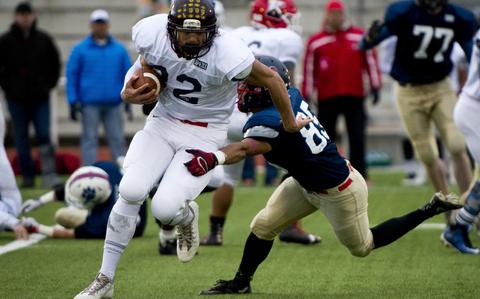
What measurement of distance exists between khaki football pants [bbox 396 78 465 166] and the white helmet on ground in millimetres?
2394

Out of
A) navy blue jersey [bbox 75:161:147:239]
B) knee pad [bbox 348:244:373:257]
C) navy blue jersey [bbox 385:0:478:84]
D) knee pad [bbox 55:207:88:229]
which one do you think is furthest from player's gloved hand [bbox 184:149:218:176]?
Answer: navy blue jersey [bbox 385:0:478:84]

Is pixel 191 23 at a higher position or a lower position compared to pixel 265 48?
higher

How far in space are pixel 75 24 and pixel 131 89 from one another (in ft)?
46.9

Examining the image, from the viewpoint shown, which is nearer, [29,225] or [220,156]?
[220,156]

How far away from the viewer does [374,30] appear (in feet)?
30.2

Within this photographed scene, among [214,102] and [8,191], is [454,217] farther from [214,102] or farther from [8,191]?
[8,191]

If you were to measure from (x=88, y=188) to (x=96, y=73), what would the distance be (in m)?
4.30

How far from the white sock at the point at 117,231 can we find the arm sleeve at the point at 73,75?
674 cm

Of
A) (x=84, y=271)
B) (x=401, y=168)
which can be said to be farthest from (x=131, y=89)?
(x=401, y=168)

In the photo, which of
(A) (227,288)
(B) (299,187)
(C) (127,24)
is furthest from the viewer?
(C) (127,24)

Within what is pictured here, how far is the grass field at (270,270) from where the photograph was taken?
6.39 meters

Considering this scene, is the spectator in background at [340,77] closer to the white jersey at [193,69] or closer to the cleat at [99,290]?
the white jersey at [193,69]

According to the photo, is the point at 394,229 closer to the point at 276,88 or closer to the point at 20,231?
the point at 276,88

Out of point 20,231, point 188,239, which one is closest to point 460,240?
point 188,239
